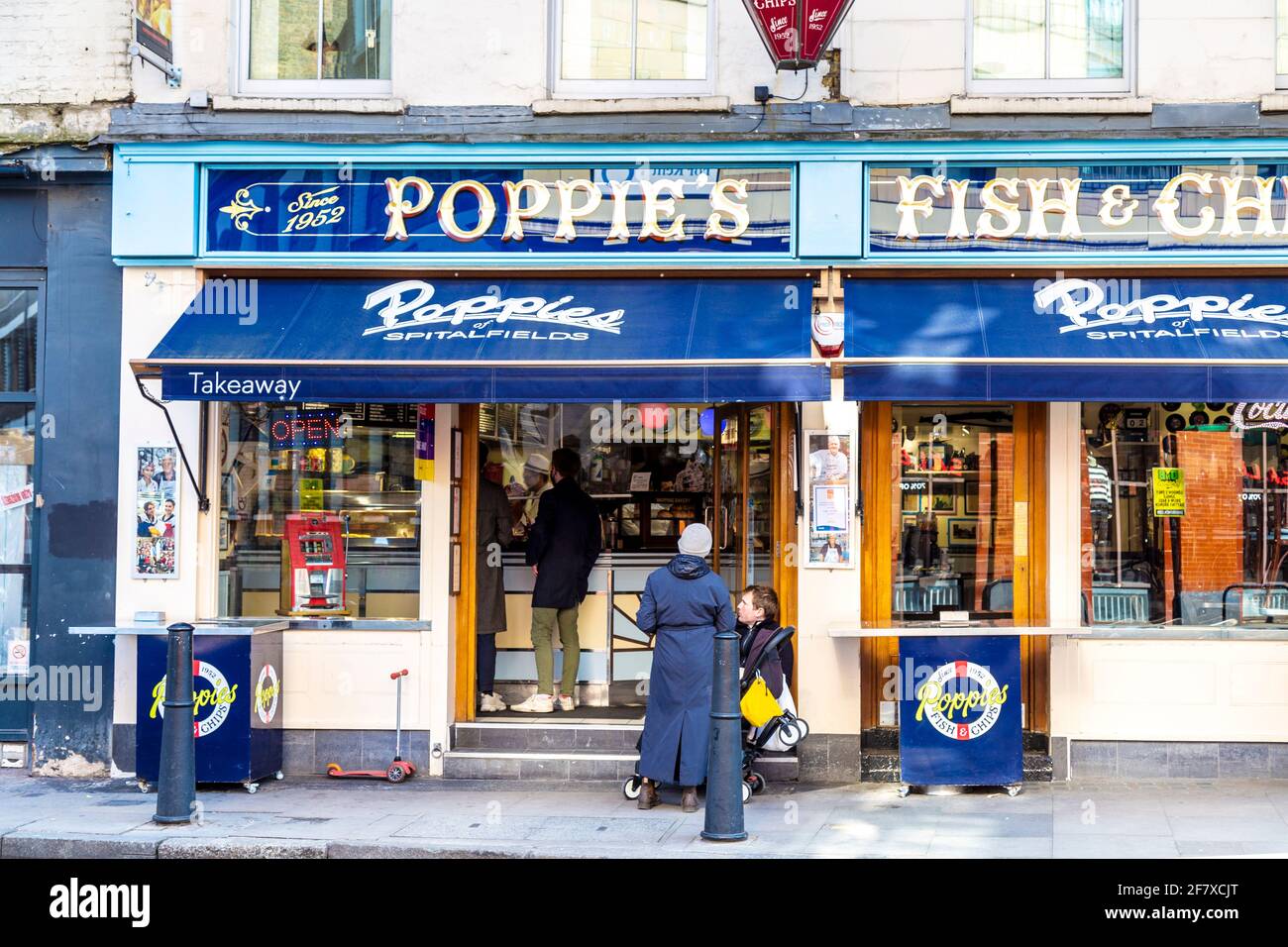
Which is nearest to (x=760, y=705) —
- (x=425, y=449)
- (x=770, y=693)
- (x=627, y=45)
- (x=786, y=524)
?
(x=770, y=693)

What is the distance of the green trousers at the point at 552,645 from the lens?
1089 centimetres

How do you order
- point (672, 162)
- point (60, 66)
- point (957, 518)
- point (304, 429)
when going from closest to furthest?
point (672, 162), point (60, 66), point (957, 518), point (304, 429)

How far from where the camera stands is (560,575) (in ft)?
35.7

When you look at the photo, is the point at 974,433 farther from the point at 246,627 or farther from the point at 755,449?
the point at 246,627

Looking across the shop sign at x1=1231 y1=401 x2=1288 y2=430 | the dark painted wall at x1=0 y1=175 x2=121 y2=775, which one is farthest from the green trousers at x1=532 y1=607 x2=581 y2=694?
the shop sign at x1=1231 y1=401 x2=1288 y2=430

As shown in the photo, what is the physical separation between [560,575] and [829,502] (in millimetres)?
2318

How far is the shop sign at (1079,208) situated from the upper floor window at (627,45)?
1.72 metres

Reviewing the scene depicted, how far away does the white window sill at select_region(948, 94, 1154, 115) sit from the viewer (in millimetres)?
9664

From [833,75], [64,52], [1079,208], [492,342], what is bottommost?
[492,342]

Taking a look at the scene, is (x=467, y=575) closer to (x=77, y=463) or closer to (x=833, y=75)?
(x=77, y=463)

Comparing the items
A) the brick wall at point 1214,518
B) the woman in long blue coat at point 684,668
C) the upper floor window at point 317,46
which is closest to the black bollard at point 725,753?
the woman in long blue coat at point 684,668

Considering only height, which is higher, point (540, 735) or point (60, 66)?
point (60, 66)

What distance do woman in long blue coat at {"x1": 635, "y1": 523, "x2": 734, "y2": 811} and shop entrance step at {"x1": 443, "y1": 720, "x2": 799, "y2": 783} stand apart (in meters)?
1.05
